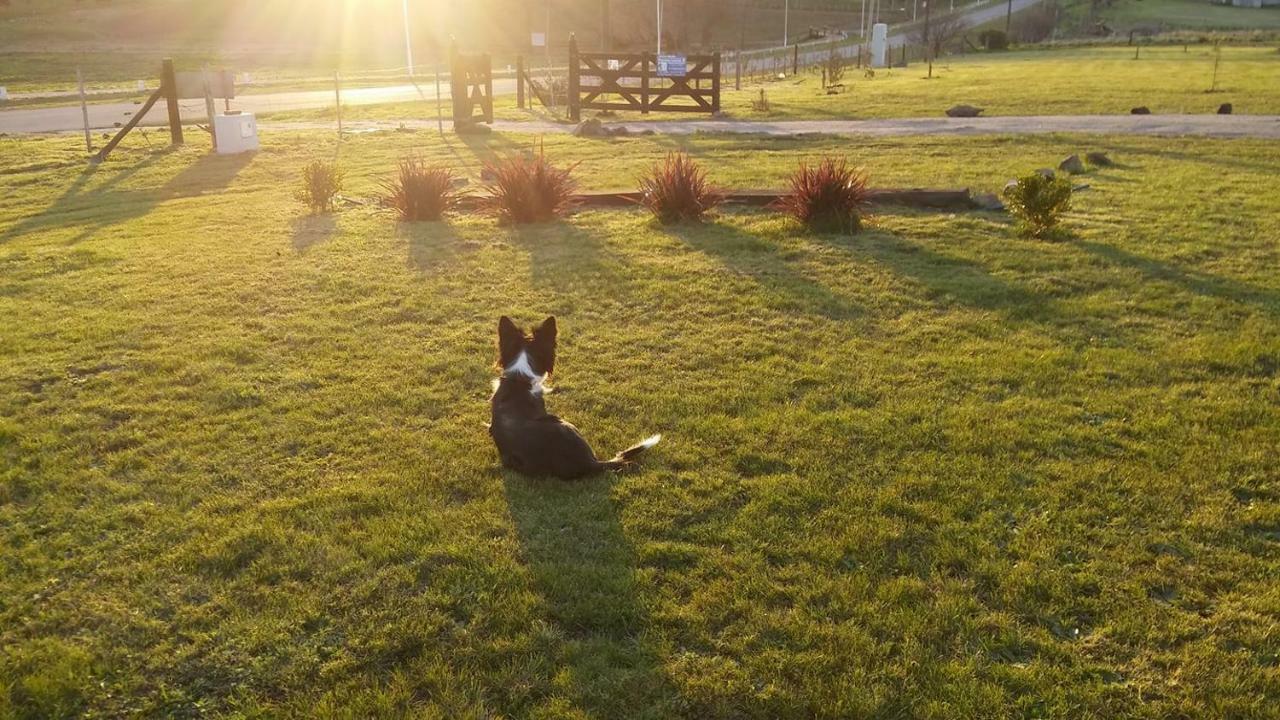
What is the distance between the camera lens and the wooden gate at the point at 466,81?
70.0ft

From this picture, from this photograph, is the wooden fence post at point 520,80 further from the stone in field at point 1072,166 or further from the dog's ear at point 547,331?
the dog's ear at point 547,331

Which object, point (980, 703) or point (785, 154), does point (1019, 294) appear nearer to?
point (980, 703)

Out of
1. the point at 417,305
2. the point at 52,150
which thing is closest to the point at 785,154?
the point at 417,305

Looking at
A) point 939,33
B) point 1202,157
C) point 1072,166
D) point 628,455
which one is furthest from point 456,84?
point 939,33

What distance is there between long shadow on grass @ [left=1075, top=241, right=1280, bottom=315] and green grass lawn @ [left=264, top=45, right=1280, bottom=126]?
1545cm

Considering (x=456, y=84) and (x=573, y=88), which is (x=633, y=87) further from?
(x=456, y=84)

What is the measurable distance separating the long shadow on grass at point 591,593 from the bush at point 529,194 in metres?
6.72

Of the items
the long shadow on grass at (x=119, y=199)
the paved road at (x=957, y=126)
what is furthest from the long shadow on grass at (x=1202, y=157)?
the long shadow on grass at (x=119, y=199)

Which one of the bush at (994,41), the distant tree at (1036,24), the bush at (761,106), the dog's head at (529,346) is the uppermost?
the distant tree at (1036,24)

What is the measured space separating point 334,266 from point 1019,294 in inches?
270

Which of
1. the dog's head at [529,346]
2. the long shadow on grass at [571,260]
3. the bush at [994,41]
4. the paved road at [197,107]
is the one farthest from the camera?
the bush at [994,41]

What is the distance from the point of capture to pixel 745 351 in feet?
21.7

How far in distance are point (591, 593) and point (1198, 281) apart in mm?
7034

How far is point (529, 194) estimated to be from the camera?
35.7ft
